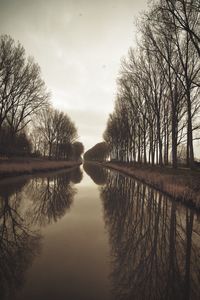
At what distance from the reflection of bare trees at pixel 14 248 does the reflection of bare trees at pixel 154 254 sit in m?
1.70

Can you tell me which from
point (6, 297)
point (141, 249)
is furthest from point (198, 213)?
point (6, 297)

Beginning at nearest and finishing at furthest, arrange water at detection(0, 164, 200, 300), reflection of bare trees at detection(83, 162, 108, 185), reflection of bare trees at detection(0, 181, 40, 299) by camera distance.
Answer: water at detection(0, 164, 200, 300) → reflection of bare trees at detection(0, 181, 40, 299) → reflection of bare trees at detection(83, 162, 108, 185)

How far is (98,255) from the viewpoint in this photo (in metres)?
4.54

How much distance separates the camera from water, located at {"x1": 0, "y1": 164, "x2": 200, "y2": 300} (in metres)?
3.32

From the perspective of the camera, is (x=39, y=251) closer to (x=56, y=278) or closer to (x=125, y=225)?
(x=56, y=278)

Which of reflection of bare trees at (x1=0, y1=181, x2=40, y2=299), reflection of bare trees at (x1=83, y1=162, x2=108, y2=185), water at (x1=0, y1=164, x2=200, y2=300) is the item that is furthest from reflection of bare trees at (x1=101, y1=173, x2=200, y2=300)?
reflection of bare trees at (x1=83, y1=162, x2=108, y2=185)

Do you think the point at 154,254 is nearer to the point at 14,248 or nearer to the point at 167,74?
the point at 14,248

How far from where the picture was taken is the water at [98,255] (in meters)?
3.32

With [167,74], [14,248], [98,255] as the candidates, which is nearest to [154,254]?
[98,255]

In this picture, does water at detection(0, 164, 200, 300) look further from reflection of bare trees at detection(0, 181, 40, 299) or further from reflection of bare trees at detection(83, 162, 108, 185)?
reflection of bare trees at detection(83, 162, 108, 185)

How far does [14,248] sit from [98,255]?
6.37 ft

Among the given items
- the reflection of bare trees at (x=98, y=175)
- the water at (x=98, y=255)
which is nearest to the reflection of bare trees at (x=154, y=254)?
the water at (x=98, y=255)

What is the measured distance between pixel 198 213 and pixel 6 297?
779 cm

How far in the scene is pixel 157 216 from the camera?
805cm
